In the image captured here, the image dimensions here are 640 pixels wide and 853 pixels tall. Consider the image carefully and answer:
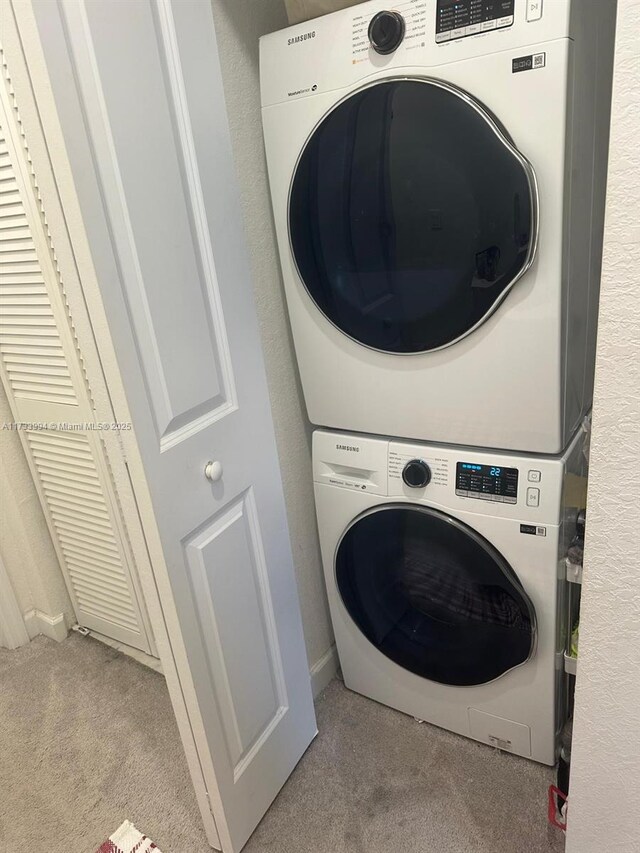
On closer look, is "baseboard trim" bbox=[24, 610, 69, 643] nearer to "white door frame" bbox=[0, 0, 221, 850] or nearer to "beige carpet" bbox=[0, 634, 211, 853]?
"beige carpet" bbox=[0, 634, 211, 853]

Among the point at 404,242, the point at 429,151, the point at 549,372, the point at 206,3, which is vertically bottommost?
the point at 549,372

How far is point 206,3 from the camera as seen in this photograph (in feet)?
3.39

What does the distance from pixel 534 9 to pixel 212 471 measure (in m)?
0.90

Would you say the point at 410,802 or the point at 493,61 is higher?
the point at 493,61

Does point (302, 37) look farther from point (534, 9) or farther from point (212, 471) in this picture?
point (212, 471)

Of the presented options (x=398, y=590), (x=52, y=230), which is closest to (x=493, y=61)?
(x=52, y=230)

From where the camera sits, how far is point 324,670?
1724mm

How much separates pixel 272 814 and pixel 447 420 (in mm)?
999

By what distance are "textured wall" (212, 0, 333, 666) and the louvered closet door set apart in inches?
19.9

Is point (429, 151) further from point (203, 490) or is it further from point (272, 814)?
point (272, 814)

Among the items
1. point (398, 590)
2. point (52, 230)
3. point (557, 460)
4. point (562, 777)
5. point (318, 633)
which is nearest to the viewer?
point (52, 230)

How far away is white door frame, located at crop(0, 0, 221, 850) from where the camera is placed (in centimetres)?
80

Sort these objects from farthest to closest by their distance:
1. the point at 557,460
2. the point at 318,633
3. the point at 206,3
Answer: the point at 318,633 < the point at 557,460 < the point at 206,3

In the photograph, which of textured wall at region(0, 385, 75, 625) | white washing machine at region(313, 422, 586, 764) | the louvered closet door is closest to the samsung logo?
the louvered closet door
